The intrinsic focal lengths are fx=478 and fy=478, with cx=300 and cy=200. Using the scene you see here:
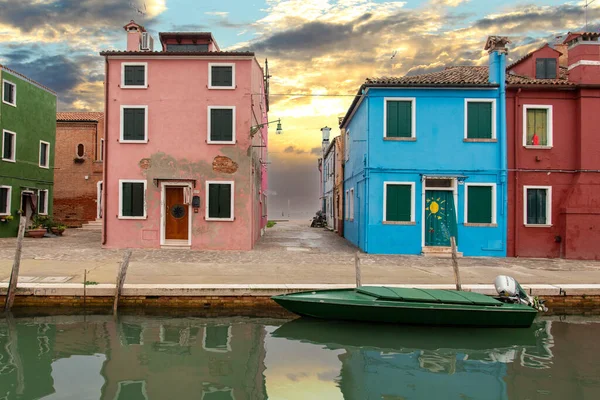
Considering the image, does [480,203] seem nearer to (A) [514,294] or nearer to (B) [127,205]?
(A) [514,294]

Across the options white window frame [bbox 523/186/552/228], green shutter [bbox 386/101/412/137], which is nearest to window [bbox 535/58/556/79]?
white window frame [bbox 523/186/552/228]

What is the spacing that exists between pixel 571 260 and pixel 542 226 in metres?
1.58

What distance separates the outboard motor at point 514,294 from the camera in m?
10.1

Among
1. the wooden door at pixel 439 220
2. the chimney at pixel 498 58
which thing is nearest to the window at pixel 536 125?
the chimney at pixel 498 58

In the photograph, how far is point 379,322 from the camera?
32.8ft

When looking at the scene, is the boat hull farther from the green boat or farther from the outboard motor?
the outboard motor

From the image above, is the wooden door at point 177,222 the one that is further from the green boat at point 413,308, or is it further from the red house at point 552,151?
the red house at point 552,151

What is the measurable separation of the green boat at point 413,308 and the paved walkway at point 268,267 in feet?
5.56

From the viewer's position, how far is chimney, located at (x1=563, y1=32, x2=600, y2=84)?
59.8 feet

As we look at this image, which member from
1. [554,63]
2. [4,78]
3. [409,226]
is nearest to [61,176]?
[4,78]

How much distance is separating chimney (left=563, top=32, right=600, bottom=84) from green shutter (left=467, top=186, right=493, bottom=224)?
5.53 metres

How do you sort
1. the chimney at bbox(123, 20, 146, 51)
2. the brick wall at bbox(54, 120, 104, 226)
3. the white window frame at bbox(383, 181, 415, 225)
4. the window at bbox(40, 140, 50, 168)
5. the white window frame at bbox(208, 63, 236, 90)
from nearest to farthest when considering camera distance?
the white window frame at bbox(383, 181, 415, 225) < the white window frame at bbox(208, 63, 236, 90) < the chimney at bbox(123, 20, 146, 51) < the window at bbox(40, 140, 50, 168) < the brick wall at bbox(54, 120, 104, 226)

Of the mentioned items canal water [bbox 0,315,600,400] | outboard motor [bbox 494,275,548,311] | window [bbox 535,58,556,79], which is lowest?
canal water [bbox 0,315,600,400]

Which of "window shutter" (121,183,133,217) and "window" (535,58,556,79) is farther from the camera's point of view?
"window" (535,58,556,79)
